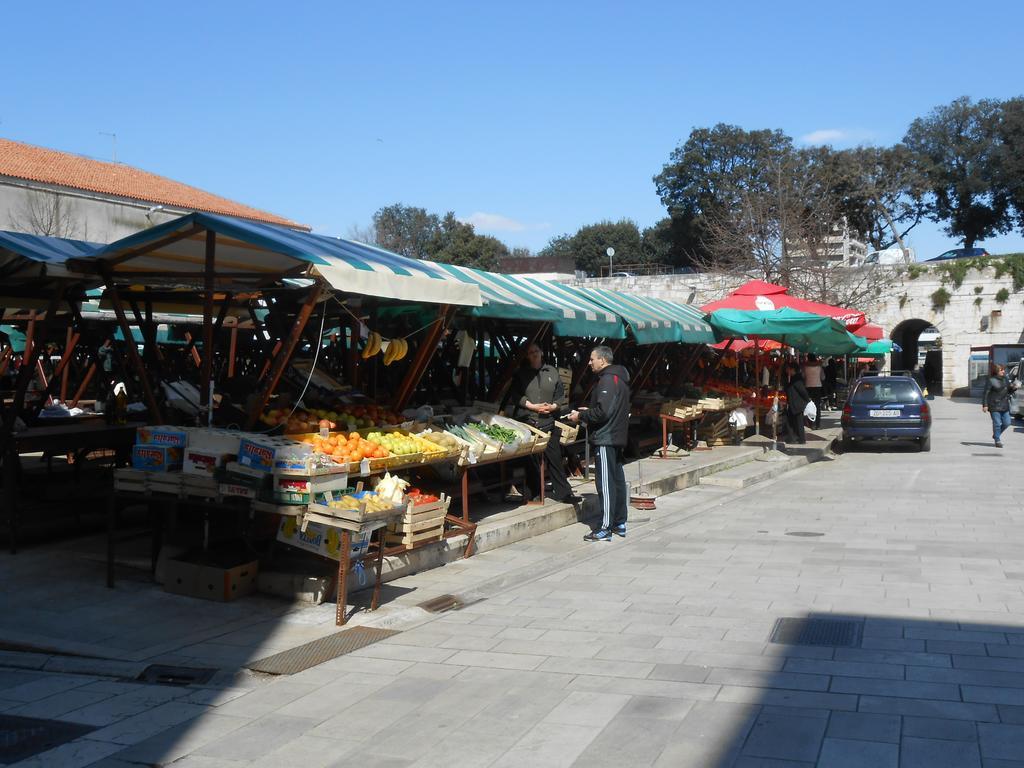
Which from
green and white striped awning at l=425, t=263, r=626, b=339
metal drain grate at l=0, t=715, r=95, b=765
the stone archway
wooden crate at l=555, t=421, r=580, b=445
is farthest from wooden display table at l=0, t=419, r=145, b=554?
the stone archway

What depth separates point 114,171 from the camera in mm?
44812

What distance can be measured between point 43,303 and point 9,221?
93.3 feet

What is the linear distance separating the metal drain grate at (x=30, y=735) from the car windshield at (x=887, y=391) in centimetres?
1819

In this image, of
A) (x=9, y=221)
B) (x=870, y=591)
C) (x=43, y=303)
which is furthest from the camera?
(x=9, y=221)

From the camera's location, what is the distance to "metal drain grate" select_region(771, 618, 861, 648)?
19.7 ft

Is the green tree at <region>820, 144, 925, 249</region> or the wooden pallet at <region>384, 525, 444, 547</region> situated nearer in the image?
the wooden pallet at <region>384, 525, 444, 547</region>

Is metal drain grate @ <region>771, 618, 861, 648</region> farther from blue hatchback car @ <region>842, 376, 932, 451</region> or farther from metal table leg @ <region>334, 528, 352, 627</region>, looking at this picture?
blue hatchback car @ <region>842, 376, 932, 451</region>

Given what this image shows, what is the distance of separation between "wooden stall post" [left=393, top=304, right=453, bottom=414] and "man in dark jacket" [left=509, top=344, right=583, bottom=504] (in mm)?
1677

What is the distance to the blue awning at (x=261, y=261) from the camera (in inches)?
280

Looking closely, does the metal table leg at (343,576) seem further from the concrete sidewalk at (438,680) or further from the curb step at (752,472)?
the curb step at (752,472)

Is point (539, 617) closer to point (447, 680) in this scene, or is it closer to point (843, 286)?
point (447, 680)

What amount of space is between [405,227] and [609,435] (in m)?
78.6

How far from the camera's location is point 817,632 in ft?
20.4

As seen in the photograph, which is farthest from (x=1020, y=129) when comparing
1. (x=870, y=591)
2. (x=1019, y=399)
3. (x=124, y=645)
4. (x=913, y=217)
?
(x=124, y=645)
